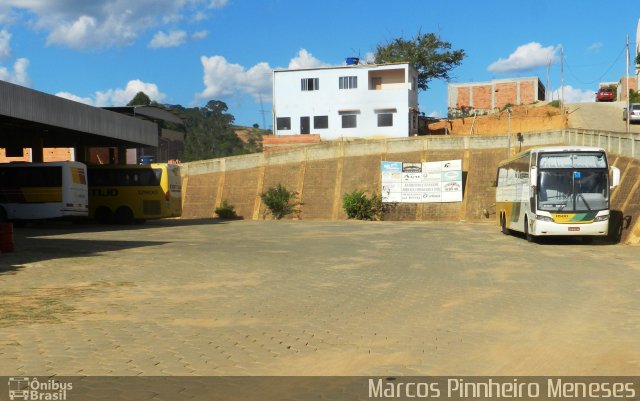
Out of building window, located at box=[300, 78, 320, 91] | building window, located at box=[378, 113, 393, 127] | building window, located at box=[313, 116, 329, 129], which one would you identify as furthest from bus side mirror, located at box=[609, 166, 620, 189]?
building window, located at box=[300, 78, 320, 91]

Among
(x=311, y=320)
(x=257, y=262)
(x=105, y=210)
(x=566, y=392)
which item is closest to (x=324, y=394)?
(x=566, y=392)

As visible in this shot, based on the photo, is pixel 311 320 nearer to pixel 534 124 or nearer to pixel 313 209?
pixel 313 209

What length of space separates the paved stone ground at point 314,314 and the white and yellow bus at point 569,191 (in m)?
3.83

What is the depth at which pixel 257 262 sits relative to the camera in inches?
635

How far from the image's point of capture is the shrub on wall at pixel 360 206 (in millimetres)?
42031

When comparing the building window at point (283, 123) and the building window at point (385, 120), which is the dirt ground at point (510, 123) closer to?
the building window at point (385, 120)

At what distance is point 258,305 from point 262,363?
3.51 metres

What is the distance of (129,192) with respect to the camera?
3472cm

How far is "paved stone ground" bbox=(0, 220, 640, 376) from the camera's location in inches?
261

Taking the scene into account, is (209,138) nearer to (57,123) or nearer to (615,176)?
(57,123)

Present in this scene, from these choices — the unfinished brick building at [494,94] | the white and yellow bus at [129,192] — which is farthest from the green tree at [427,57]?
the white and yellow bus at [129,192]

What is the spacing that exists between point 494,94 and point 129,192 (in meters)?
59.6

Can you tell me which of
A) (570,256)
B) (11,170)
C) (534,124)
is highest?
(534,124)

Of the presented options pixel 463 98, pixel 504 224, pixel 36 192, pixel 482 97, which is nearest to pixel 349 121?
pixel 504 224
